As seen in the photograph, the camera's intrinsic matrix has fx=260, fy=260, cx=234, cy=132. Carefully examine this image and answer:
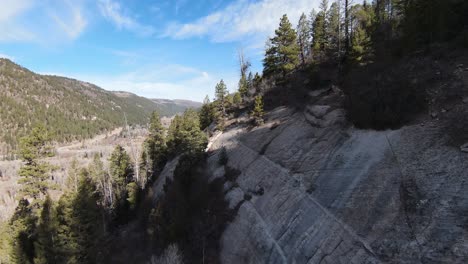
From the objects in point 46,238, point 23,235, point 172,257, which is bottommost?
point 172,257

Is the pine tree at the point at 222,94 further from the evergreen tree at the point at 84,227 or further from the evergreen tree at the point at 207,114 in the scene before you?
the evergreen tree at the point at 84,227

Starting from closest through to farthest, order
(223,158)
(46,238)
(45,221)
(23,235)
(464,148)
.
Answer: (464,148) < (46,238) < (45,221) < (23,235) < (223,158)

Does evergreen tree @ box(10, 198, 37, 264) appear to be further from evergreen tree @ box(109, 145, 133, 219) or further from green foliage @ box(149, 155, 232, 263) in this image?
evergreen tree @ box(109, 145, 133, 219)

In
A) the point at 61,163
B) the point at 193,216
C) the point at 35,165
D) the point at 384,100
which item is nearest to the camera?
the point at 384,100

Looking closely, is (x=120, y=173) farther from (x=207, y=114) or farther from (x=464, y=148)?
(x=464, y=148)

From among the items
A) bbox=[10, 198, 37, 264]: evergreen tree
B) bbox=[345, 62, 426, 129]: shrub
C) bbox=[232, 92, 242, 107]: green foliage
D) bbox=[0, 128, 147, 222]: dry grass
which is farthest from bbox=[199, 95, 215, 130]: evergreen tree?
bbox=[345, 62, 426, 129]: shrub

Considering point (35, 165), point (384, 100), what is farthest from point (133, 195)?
point (384, 100)

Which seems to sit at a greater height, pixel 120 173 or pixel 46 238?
pixel 46 238
